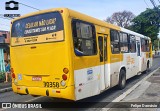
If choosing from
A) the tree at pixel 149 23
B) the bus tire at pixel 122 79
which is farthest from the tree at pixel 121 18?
the bus tire at pixel 122 79

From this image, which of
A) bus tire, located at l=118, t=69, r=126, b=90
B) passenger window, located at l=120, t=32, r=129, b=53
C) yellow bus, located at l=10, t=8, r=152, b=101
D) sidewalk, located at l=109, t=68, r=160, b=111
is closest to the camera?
yellow bus, located at l=10, t=8, r=152, b=101

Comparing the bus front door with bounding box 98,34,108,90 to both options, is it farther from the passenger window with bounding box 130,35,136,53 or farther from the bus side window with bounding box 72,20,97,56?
the passenger window with bounding box 130,35,136,53

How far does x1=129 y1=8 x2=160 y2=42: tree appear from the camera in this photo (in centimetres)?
4541

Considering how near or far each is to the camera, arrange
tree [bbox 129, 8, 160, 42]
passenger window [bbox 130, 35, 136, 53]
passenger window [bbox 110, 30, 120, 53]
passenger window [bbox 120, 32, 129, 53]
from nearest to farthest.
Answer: passenger window [bbox 110, 30, 120, 53] < passenger window [bbox 120, 32, 129, 53] < passenger window [bbox 130, 35, 136, 53] < tree [bbox 129, 8, 160, 42]

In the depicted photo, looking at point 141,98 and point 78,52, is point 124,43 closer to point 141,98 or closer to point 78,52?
point 141,98

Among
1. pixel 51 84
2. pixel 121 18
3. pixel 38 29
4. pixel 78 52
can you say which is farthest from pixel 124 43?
pixel 121 18

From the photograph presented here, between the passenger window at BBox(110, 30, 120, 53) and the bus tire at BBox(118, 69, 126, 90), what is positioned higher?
the passenger window at BBox(110, 30, 120, 53)

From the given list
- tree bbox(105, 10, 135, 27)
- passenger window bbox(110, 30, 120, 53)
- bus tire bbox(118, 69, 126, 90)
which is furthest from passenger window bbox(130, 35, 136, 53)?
tree bbox(105, 10, 135, 27)

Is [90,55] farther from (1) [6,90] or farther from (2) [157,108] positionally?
(1) [6,90]

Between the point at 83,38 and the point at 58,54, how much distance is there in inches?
40.7

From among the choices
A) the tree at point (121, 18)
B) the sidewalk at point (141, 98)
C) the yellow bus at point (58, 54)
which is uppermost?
the tree at point (121, 18)

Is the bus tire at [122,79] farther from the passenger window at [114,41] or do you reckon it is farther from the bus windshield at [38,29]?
the bus windshield at [38,29]

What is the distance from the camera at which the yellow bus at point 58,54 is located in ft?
23.2

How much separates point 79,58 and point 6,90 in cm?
683
